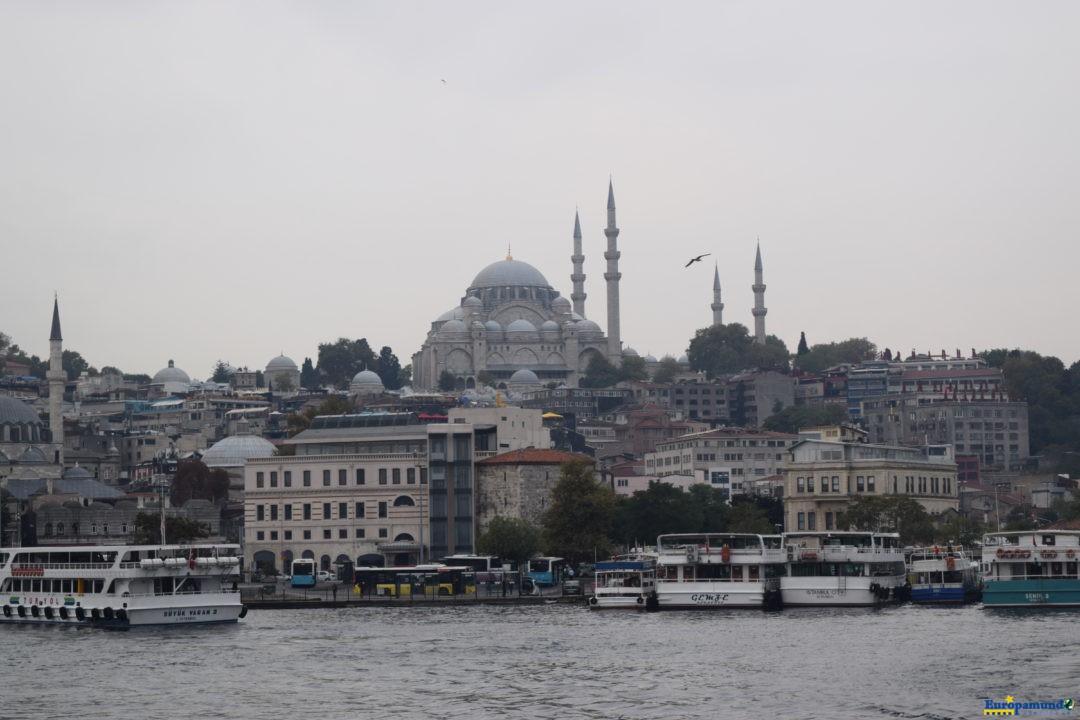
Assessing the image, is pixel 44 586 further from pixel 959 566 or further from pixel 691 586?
pixel 959 566

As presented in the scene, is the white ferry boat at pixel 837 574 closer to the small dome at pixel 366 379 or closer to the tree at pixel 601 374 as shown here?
the tree at pixel 601 374

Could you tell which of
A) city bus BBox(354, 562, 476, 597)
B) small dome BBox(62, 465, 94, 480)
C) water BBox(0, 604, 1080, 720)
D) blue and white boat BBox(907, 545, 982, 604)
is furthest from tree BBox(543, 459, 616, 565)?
small dome BBox(62, 465, 94, 480)

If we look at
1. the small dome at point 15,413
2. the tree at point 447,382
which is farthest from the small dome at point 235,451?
the tree at point 447,382

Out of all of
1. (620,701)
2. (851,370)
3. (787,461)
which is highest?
(851,370)

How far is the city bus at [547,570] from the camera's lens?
259 feet

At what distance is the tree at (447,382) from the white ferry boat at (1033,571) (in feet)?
436

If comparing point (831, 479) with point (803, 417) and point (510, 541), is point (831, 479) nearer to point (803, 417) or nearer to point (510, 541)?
point (510, 541)

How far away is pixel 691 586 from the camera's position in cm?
6550

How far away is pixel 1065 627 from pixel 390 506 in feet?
136

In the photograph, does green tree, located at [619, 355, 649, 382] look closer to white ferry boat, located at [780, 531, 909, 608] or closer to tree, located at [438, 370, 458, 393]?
tree, located at [438, 370, 458, 393]

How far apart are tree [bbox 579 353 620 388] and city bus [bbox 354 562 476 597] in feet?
380

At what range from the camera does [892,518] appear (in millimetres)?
82688

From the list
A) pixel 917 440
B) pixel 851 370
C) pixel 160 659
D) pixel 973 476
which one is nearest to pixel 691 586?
pixel 160 659

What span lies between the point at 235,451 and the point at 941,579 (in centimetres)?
7205
